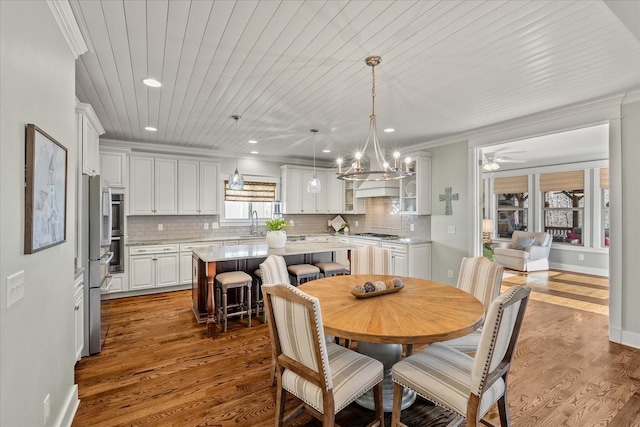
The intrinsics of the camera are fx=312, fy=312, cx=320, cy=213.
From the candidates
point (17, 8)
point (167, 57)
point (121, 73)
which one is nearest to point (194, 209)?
point (121, 73)

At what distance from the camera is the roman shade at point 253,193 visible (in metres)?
6.17

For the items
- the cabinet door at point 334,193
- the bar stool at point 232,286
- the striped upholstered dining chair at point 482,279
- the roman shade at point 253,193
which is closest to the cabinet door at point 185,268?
the roman shade at point 253,193

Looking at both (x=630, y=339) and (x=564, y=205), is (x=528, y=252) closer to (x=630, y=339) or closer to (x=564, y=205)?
(x=564, y=205)

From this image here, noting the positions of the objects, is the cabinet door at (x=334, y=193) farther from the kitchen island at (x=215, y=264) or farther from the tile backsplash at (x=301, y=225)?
the kitchen island at (x=215, y=264)

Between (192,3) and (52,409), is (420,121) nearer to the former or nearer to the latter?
(192,3)

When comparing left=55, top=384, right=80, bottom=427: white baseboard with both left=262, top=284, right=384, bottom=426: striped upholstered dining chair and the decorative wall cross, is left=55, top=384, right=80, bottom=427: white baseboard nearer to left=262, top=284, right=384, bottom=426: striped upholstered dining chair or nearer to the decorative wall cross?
left=262, top=284, right=384, bottom=426: striped upholstered dining chair

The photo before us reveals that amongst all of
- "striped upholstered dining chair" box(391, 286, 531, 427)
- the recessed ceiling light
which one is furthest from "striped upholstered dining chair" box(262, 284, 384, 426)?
the recessed ceiling light

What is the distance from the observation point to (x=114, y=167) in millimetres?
4789

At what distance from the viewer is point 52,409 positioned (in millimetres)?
1757

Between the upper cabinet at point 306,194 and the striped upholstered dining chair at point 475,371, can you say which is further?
the upper cabinet at point 306,194

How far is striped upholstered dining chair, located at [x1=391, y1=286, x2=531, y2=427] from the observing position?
148 cm

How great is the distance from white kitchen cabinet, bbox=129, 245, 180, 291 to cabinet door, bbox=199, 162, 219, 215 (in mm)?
912

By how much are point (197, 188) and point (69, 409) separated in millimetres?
4065

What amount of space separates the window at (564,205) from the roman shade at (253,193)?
253 inches
